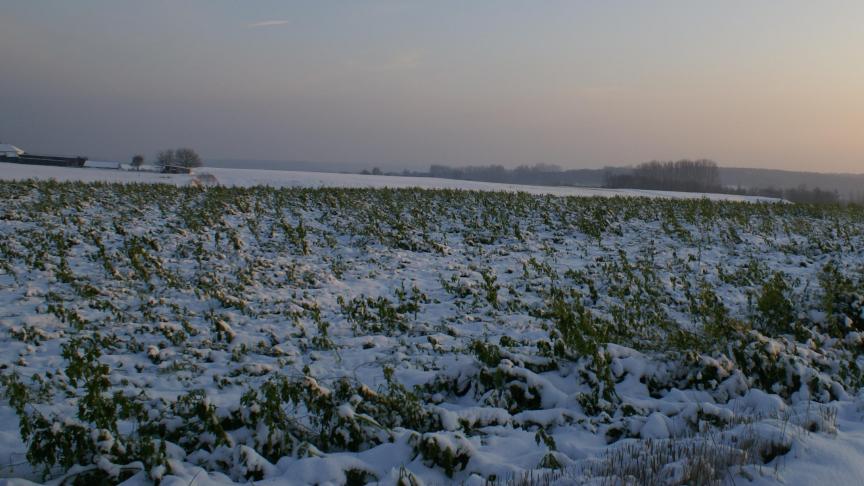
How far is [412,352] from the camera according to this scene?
7273 mm

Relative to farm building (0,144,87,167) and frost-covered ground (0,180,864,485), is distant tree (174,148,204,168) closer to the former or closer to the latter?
farm building (0,144,87,167)

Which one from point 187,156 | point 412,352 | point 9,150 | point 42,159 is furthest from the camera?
point 187,156

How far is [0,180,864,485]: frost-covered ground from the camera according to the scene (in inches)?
156

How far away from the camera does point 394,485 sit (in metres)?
3.67

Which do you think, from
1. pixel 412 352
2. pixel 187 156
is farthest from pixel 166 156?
pixel 412 352

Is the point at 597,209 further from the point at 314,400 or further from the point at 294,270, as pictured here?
the point at 314,400

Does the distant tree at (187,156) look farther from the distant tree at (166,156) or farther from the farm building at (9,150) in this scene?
the farm building at (9,150)

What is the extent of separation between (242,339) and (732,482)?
6.12m

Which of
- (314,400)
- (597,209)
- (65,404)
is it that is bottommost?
(65,404)

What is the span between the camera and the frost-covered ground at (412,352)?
13.0 ft

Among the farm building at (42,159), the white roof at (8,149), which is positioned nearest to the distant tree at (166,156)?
the white roof at (8,149)

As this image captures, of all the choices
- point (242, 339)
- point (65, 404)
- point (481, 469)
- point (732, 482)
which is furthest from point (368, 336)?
point (732, 482)

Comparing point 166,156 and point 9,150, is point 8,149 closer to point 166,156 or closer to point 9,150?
point 9,150

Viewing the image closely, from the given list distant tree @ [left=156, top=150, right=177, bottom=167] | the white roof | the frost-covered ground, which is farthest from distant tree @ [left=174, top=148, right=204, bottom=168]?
the frost-covered ground
